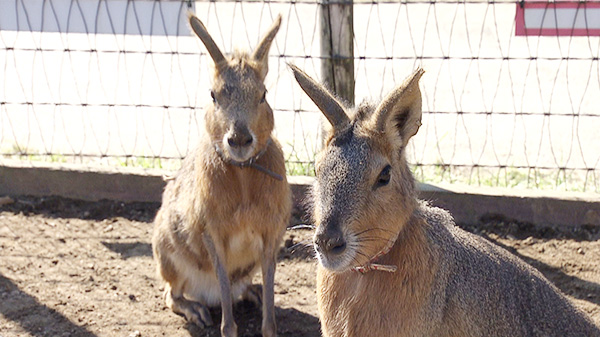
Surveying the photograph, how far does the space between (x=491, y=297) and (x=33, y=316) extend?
2.73 meters

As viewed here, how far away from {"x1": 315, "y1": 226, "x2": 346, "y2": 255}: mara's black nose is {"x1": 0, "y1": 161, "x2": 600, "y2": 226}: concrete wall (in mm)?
2456

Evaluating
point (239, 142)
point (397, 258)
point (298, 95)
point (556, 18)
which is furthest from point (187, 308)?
point (298, 95)

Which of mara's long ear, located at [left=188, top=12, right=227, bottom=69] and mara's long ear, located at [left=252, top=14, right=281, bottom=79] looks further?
mara's long ear, located at [left=252, top=14, right=281, bottom=79]

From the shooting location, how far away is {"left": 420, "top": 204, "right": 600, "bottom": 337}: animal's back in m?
A: 3.52

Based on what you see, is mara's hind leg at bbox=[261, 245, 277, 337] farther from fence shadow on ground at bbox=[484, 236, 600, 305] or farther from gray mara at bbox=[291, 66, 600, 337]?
fence shadow on ground at bbox=[484, 236, 600, 305]

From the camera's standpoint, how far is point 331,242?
9.75 ft

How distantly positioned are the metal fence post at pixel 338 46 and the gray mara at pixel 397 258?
92.4 inches

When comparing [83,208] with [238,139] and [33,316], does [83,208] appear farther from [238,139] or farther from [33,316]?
[238,139]

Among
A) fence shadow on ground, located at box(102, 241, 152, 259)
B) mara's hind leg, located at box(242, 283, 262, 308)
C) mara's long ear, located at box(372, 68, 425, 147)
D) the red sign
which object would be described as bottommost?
mara's hind leg, located at box(242, 283, 262, 308)

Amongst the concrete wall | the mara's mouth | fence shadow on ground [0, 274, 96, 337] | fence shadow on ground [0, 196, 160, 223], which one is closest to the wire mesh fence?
the concrete wall

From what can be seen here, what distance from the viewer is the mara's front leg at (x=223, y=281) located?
4691mm

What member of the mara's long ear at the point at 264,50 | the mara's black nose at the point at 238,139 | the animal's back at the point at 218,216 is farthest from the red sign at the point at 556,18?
the mara's black nose at the point at 238,139

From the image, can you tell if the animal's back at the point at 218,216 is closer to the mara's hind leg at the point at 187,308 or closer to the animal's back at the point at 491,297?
the mara's hind leg at the point at 187,308

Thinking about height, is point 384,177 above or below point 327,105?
below
